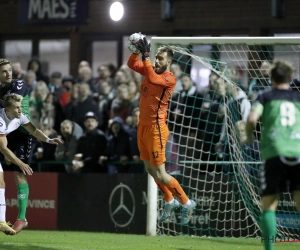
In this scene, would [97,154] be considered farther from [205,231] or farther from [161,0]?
[161,0]

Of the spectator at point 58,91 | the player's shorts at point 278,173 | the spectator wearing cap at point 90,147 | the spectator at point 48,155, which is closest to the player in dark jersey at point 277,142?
the player's shorts at point 278,173

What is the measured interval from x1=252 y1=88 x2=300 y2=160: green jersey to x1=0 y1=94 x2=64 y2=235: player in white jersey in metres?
3.75

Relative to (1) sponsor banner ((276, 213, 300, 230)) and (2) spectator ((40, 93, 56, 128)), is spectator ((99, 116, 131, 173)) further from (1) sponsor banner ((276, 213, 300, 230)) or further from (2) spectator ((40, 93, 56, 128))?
(1) sponsor banner ((276, 213, 300, 230))

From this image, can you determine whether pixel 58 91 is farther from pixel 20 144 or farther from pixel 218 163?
pixel 20 144

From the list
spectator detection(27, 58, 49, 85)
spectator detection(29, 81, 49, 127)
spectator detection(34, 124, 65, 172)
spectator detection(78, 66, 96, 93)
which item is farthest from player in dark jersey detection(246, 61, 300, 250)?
spectator detection(27, 58, 49, 85)

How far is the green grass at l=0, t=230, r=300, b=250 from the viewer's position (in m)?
10.5

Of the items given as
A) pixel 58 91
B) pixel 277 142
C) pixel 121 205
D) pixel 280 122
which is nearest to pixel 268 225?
pixel 277 142

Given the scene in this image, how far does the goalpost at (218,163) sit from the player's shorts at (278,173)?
15.6ft

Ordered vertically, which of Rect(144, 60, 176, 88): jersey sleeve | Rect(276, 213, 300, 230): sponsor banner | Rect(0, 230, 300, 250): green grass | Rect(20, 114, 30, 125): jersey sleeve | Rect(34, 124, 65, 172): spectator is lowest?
Rect(0, 230, 300, 250): green grass

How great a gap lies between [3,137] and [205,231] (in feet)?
14.1

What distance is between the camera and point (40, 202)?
48.8 feet

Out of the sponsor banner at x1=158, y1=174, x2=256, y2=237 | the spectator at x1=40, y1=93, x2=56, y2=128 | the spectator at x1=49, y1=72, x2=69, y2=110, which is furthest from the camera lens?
the spectator at x1=49, y1=72, x2=69, y2=110

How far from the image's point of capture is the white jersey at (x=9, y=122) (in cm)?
1065

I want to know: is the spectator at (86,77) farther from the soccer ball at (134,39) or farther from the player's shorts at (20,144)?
the soccer ball at (134,39)
